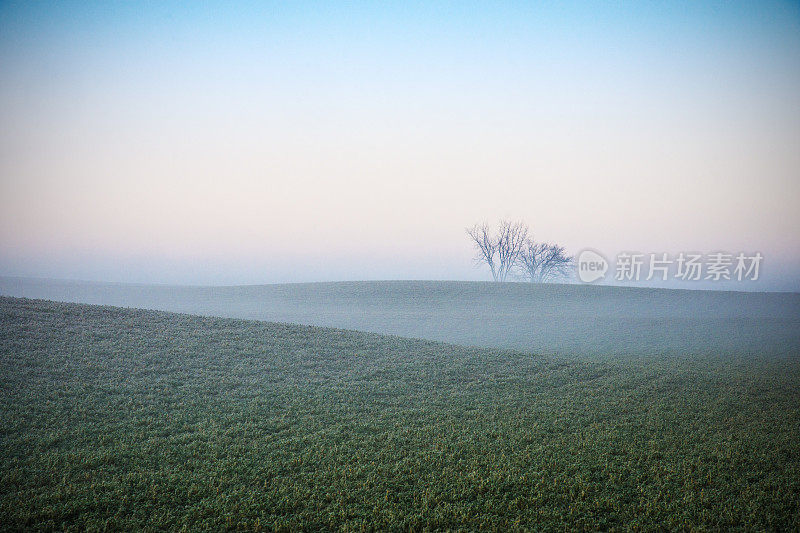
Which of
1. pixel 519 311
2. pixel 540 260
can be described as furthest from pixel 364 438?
pixel 540 260

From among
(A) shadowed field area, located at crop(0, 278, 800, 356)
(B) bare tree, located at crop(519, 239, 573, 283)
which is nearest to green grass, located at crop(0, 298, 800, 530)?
(A) shadowed field area, located at crop(0, 278, 800, 356)

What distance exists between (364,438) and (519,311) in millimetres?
26543

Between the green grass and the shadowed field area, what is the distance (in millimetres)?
7323

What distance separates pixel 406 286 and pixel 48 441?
1383 inches

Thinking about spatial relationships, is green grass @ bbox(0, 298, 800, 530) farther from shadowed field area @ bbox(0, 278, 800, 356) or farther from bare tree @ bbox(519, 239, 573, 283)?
bare tree @ bbox(519, 239, 573, 283)

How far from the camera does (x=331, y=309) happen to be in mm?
32500

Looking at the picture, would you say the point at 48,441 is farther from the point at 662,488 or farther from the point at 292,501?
the point at 662,488

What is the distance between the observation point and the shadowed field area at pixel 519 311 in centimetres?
2131

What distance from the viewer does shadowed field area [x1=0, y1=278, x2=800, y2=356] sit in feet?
69.9

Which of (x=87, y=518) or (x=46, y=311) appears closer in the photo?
(x=87, y=518)

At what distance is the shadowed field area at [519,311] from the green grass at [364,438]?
24.0 ft

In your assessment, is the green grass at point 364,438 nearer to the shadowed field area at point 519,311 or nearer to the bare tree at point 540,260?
the shadowed field area at point 519,311

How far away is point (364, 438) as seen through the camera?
25.0ft

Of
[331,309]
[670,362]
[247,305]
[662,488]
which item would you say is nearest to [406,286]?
[331,309]
